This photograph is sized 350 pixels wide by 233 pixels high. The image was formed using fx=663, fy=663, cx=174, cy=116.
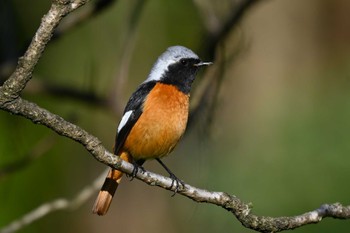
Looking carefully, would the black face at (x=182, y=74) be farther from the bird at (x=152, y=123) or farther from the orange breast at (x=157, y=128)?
the orange breast at (x=157, y=128)

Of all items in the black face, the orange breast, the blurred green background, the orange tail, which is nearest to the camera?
the orange breast

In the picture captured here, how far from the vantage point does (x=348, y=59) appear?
10.4 meters

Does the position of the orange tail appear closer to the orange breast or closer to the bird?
the bird

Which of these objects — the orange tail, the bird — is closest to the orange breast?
the bird

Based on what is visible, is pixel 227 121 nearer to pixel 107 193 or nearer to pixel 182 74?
pixel 182 74

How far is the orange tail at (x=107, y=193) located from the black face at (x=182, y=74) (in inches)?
25.9

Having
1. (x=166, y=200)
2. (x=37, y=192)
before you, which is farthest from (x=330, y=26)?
(x=37, y=192)

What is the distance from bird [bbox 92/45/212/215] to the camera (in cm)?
461

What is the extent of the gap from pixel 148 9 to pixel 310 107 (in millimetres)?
3170

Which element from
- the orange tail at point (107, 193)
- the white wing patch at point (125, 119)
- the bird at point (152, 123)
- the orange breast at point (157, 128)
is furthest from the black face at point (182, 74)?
the orange tail at point (107, 193)

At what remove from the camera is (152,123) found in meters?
4.62

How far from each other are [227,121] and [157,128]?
585 centimetres

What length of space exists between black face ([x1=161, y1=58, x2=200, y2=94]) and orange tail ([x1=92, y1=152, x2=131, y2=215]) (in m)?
0.66

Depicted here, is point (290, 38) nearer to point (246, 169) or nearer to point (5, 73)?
point (246, 169)
